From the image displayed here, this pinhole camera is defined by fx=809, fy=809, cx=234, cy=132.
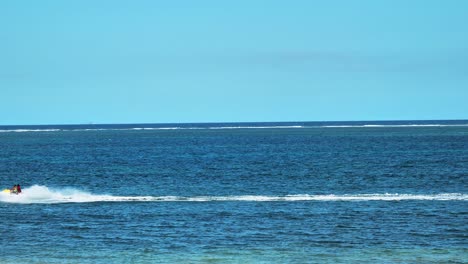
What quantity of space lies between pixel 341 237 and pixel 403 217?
29.3ft

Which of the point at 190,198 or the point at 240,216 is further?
the point at 190,198

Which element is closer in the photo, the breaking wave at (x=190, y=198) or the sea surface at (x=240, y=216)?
the sea surface at (x=240, y=216)

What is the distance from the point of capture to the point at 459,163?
104062mm

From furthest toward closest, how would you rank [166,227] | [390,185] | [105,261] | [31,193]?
[390,185]
[31,193]
[166,227]
[105,261]

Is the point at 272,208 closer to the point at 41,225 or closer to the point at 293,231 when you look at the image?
the point at 293,231

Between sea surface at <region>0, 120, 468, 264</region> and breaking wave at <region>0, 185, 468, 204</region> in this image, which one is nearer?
sea surface at <region>0, 120, 468, 264</region>

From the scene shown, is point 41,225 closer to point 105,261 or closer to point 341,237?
point 105,261

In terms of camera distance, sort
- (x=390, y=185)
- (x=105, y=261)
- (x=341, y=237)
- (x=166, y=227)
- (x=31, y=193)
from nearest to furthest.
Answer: (x=105, y=261), (x=341, y=237), (x=166, y=227), (x=31, y=193), (x=390, y=185)

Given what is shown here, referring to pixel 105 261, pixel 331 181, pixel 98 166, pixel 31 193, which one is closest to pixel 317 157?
pixel 98 166

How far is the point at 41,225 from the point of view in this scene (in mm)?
52062

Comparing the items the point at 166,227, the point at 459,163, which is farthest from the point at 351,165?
the point at 166,227

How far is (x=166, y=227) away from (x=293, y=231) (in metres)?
8.11

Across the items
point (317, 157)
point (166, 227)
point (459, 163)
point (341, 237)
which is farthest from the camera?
point (317, 157)

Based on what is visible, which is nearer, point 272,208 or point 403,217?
point 403,217
